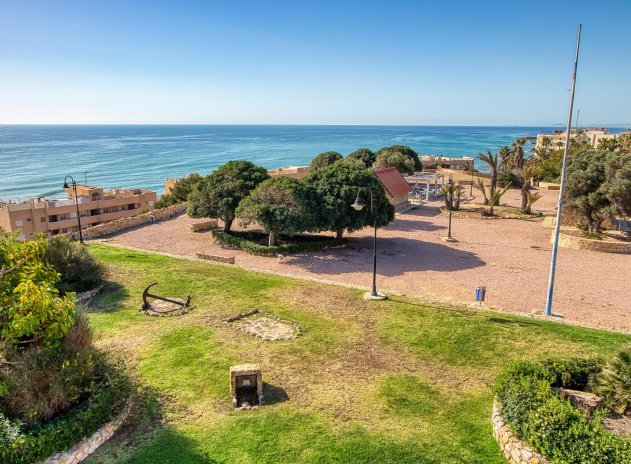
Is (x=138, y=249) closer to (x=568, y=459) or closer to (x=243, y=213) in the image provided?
(x=243, y=213)

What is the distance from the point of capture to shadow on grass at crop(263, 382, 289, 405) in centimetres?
979

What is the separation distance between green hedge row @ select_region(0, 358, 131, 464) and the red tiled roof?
32175mm

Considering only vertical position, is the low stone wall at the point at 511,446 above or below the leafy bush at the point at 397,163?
below

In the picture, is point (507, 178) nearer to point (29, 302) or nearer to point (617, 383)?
point (617, 383)

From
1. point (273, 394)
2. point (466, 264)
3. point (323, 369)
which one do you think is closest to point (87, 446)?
point (273, 394)

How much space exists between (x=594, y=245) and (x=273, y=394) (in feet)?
81.5

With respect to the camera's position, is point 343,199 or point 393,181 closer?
point 343,199

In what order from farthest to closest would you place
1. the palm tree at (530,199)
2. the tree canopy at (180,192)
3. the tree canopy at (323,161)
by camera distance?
the tree canopy at (180,192) < the tree canopy at (323,161) < the palm tree at (530,199)

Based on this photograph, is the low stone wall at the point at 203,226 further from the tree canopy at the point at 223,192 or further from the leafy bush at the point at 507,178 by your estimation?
the leafy bush at the point at 507,178

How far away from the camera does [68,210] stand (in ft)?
163

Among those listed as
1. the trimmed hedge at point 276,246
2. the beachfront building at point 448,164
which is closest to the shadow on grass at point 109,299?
the trimmed hedge at point 276,246

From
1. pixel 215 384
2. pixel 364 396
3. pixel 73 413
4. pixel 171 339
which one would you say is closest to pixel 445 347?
pixel 364 396

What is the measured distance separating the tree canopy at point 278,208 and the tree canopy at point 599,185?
18166mm

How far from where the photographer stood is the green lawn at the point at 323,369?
8.29m
